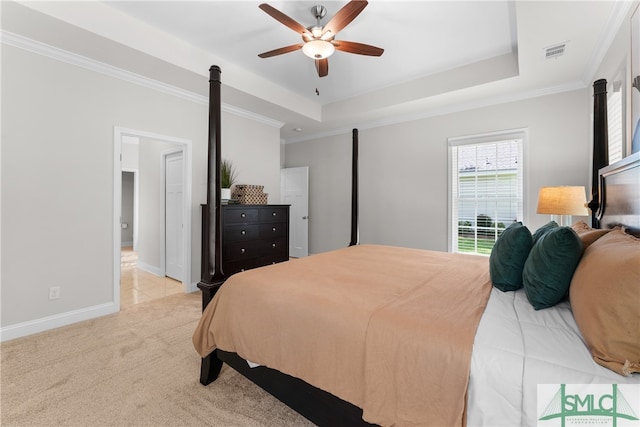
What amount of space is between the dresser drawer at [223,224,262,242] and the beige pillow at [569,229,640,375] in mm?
3346

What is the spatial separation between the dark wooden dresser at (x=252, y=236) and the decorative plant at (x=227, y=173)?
44cm

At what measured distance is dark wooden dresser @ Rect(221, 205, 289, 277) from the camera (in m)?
3.66

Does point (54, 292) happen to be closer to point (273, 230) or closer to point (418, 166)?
point (273, 230)

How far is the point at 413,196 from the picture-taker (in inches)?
175

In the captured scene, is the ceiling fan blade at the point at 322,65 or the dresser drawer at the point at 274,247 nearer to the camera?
the ceiling fan blade at the point at 322,65

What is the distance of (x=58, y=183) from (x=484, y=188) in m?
4.93

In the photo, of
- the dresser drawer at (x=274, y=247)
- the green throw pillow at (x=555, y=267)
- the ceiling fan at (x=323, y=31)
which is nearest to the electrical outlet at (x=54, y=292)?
the dresser drawer at (x=274, y=247)

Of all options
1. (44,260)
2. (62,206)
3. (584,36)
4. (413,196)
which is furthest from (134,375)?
(584,36)

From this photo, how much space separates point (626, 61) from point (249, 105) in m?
3.91

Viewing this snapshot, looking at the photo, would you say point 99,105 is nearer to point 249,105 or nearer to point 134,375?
point 249,105

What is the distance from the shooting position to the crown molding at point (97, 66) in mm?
2488

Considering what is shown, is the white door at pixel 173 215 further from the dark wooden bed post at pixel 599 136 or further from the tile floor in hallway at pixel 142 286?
the dark wooden bed post at pixel 599 136

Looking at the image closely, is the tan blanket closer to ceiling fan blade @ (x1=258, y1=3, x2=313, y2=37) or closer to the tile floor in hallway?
ceiling fan blade @ (x1=258, y1=3, x2=313, y2=37)

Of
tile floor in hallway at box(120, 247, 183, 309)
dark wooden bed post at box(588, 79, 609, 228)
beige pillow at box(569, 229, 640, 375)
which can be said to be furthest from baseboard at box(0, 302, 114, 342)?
dark wooden bed post at box(588, 79, 609, 228)
